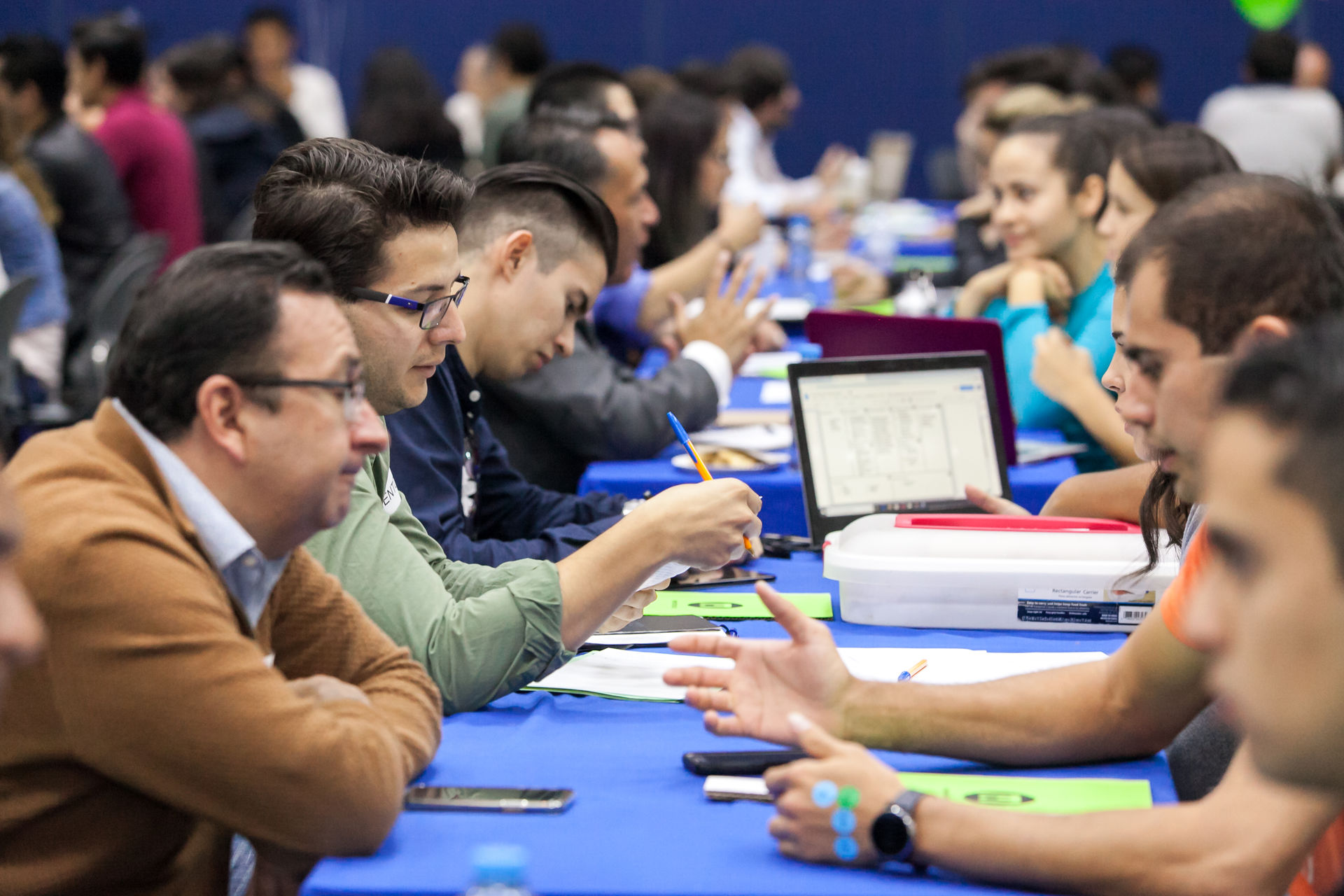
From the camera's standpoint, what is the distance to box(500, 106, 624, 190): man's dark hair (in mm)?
3326

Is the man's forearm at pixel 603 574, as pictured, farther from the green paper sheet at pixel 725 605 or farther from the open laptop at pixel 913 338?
the open laptop at pixel 913 338

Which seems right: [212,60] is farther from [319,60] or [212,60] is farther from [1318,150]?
[1318,150]

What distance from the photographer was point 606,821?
131 centimetres

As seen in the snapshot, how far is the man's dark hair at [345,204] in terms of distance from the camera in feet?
5.80

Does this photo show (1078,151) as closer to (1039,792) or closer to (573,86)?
(573,86)

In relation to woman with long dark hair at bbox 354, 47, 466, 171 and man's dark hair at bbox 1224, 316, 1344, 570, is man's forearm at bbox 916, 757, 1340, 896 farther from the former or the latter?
Result: woman with long dark hair at bbox 354, 47, 466, 171

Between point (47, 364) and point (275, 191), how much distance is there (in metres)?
3.41

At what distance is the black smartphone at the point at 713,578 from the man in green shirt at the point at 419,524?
0.32m

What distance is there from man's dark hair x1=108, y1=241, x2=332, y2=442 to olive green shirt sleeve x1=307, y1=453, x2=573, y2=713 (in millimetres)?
366

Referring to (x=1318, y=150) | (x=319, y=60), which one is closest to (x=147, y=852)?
(x=1318, y=150)

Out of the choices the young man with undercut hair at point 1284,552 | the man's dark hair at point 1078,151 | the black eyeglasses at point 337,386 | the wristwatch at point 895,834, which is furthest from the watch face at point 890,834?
the man's dark hair at point 1078,151

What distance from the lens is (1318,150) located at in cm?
767

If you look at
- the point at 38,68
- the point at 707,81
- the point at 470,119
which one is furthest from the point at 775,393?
the point at 470,119

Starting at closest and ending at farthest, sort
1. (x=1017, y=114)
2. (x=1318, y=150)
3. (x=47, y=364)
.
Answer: (x=47, y=364) → (x=1017, y=114) → (x=1318, y=150)
